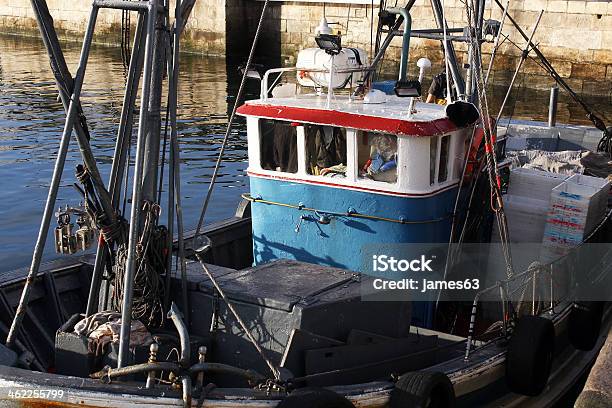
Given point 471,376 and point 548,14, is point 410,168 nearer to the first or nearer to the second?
point 471,376

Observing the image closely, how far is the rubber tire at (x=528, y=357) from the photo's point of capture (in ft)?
25.2

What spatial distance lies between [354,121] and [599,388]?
11.0 feet

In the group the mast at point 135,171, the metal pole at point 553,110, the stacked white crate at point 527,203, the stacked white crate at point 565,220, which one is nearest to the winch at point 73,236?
the mast at point 135,171

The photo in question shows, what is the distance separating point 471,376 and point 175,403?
274 cm

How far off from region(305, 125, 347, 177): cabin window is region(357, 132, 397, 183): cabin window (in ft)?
0.67

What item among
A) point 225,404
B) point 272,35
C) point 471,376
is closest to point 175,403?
point 225,404

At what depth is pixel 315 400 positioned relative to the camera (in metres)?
5.93

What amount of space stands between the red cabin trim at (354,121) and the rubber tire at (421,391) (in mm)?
2551

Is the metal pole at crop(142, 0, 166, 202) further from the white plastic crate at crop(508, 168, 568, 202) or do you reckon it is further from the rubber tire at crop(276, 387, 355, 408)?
the white plastic crate at crop(508, 168, 568, 202)

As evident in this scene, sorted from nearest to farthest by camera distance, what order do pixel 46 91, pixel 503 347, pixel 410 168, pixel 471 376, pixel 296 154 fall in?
pixel 471 376, pixel 503 347, pixel 410 168, pixel 296 154, pixel 46 91

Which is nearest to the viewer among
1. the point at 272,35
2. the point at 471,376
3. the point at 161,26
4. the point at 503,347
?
the point at 161,26

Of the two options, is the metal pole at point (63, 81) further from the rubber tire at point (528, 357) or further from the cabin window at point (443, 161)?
the rubber tire at point (528, 357)

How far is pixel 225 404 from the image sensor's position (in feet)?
19.5

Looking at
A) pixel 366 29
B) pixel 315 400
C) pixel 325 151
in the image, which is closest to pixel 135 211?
pixel 315 400
